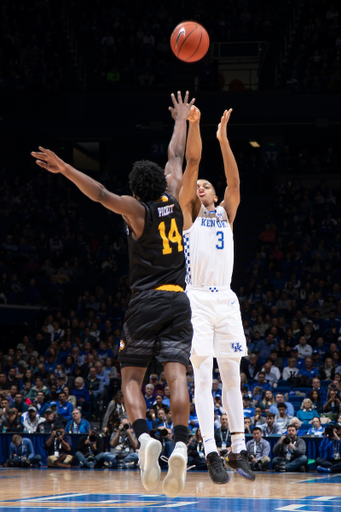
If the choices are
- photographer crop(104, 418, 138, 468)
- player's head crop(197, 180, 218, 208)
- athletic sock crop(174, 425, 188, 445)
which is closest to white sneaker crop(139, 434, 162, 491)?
athletic sock crop(174, 425, 188, 445)

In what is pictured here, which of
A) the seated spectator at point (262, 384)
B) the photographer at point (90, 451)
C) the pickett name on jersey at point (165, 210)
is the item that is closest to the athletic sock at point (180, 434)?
the pickett name on jersey at point (165, 210)

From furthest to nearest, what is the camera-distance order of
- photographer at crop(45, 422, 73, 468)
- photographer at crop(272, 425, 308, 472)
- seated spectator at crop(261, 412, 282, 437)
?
1. photographer at crop(45, 422, 73, 468)
2. seated spectator at crop(261, 412, 282, 437)
3. photographer at crop(272, 425, 308, 472)

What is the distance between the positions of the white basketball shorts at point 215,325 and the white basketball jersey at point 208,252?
11 cm

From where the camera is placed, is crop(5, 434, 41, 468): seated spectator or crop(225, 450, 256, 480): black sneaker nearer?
crop(225, 450, 256, 480): black sneaker

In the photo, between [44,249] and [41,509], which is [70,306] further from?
[41,509]

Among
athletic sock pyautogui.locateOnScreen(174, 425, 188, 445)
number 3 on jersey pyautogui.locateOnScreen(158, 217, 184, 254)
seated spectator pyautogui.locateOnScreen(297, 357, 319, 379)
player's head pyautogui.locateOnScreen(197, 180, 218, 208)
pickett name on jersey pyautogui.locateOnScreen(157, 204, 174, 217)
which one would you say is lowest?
athletic sock pyautogui.locateOnScreen(174, 425, 188, 445)

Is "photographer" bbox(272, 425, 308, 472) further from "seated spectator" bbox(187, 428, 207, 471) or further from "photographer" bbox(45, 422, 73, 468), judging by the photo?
"photographer" bbox(45, 422, 73, 468)

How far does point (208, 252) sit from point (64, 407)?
1177 centimetres

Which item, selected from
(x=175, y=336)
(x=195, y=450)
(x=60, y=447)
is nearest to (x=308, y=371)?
(x=195, y=450)

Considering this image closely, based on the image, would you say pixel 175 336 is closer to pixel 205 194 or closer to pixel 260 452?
pixel 205 194

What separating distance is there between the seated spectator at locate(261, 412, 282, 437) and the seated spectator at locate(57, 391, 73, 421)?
4848 millimetres

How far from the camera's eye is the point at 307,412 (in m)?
16.0

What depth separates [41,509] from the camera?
9.34 m

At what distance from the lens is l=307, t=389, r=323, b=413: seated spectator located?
52.5 ft
